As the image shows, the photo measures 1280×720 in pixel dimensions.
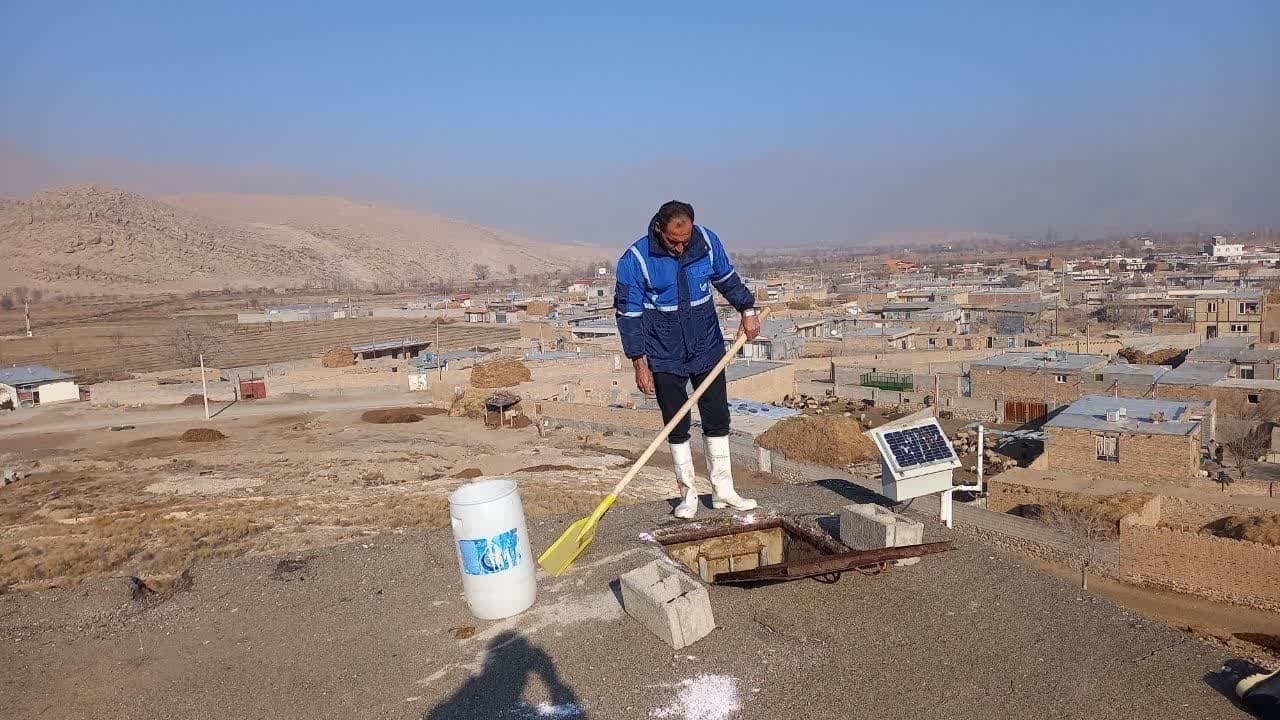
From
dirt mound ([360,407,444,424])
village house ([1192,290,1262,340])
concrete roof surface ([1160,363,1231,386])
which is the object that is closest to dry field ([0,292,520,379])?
dirt mound ([360,407,444,424])

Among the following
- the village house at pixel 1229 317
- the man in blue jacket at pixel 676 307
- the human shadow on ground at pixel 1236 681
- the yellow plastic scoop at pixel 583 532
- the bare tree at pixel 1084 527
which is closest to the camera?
the human shadow on ground at pixel 1236 681

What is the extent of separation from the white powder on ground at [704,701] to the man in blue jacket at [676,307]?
199 cm

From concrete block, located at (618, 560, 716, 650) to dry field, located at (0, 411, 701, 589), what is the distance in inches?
157

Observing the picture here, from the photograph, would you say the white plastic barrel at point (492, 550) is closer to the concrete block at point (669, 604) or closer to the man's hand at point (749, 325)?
the concrete block at point (669, 604)

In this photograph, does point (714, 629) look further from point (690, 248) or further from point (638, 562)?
point (690, 248)

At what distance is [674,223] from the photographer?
5.16 m

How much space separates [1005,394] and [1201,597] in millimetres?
16803

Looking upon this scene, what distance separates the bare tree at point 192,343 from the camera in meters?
56.6

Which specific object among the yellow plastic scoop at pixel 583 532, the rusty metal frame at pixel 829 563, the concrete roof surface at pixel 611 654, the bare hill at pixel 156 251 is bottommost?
the concrete roof surface at pixel 611 654

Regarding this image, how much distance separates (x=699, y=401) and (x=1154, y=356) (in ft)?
122

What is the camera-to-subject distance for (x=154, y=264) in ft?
401

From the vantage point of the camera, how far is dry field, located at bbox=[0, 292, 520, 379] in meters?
57.2

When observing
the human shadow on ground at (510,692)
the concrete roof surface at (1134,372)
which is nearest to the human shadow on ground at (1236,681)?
the human shadow on ground at (510,692)

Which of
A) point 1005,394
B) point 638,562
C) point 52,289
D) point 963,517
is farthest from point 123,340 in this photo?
point 638,562
